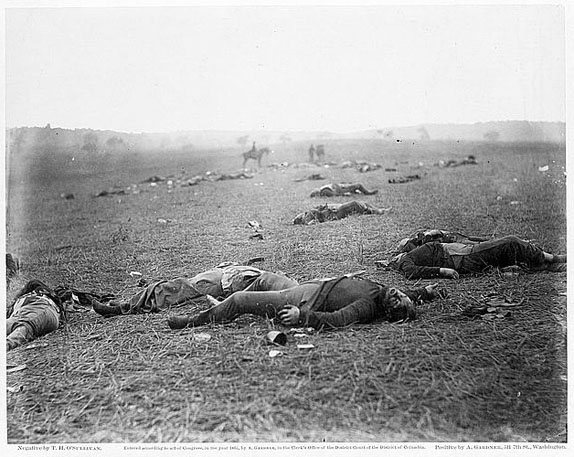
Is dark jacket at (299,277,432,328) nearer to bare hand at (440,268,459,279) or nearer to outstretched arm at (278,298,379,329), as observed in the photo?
outstretched arm at (278,298,379,329)

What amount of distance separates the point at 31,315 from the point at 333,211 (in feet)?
8.64

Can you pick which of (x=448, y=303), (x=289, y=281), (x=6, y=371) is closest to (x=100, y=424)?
(x=6, y=371)

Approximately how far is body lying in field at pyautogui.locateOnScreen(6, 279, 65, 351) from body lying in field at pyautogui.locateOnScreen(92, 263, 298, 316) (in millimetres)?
309

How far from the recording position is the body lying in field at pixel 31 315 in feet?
14.6

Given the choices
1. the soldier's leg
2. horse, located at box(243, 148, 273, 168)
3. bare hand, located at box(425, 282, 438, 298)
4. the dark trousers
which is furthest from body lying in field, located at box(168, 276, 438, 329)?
horse, located at box(243, 148, 273, 168)

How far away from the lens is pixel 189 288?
4766 millimetres

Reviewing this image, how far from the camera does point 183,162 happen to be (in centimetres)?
605

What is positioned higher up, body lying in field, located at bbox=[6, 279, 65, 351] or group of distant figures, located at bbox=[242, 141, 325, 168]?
group of distant figures, located at bbox=[242, 141, 325, 168]

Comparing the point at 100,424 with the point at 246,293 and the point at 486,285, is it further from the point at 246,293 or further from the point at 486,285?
the point at 486,285

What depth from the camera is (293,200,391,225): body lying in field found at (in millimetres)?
5461

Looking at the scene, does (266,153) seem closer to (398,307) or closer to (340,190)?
(340,190)

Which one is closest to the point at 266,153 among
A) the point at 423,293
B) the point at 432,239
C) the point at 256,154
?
the point at 256,154

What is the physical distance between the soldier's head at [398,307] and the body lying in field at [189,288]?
2.39 ft

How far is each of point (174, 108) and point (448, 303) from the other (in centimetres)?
287
